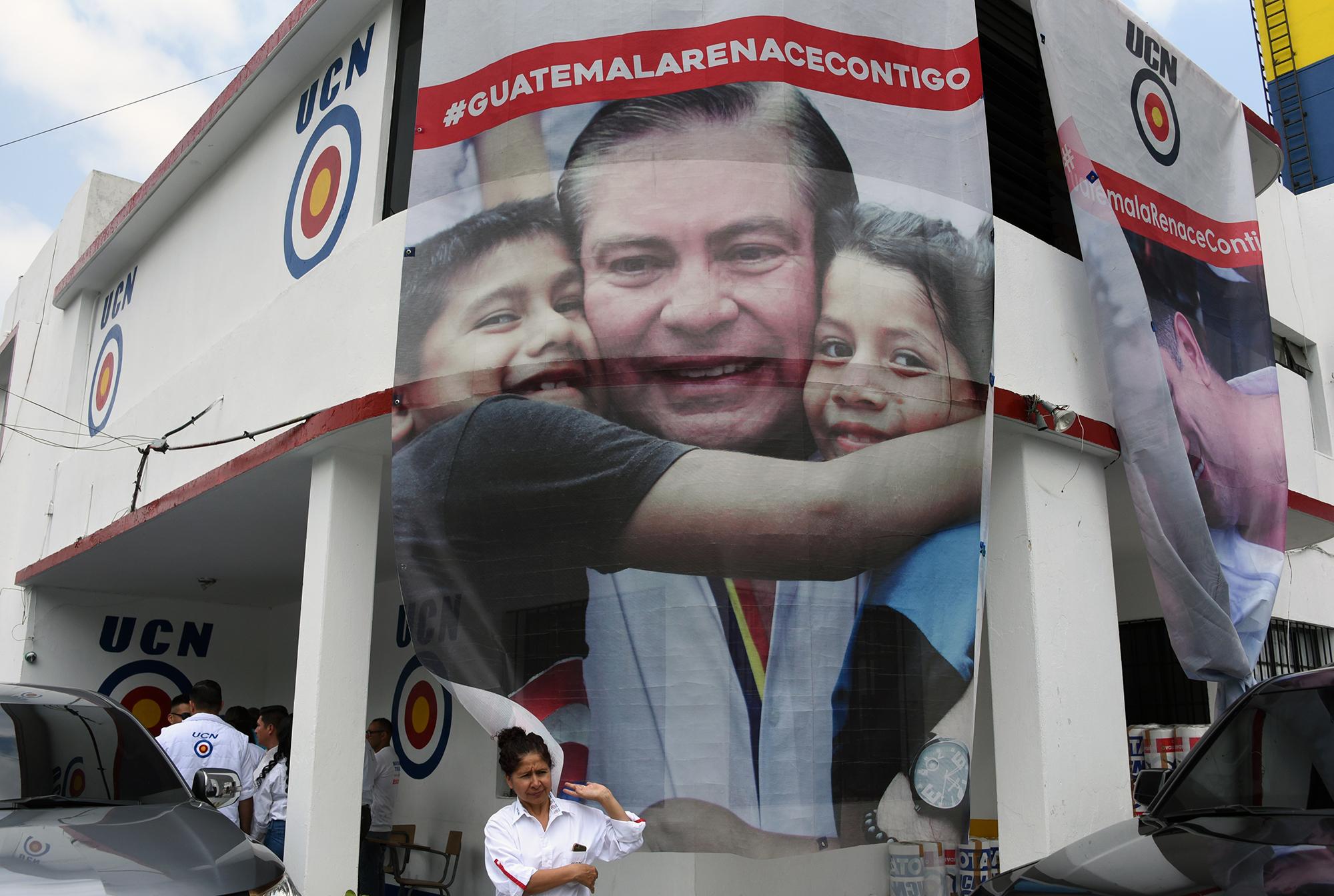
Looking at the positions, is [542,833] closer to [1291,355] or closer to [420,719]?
[420,719]

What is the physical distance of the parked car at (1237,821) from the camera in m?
3.11

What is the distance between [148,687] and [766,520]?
11035mm

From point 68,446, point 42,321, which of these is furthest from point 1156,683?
point 42,321

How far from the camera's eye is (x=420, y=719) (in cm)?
1070

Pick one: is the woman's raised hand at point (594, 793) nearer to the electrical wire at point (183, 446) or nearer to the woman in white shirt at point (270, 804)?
the electrical wire at point (183, 446)

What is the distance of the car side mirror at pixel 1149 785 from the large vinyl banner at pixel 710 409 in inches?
49.1

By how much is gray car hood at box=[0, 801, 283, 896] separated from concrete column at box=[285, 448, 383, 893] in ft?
7.07

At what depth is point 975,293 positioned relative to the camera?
6340mm

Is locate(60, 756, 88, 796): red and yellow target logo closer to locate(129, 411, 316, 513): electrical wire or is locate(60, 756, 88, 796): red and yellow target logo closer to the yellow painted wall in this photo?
locate(129, 411, 316, 513): electrical wire

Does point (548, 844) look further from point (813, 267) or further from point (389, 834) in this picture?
point (389, 834)

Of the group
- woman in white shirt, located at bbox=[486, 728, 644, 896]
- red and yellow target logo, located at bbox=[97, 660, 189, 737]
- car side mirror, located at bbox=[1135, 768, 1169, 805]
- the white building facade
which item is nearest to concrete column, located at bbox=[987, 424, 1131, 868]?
the white building facade

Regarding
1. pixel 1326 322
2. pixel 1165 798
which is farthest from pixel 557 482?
pixel 1326 322

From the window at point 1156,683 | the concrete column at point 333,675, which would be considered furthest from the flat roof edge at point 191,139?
the window at point 1156,683

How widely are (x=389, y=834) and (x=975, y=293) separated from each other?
6.94 meters
